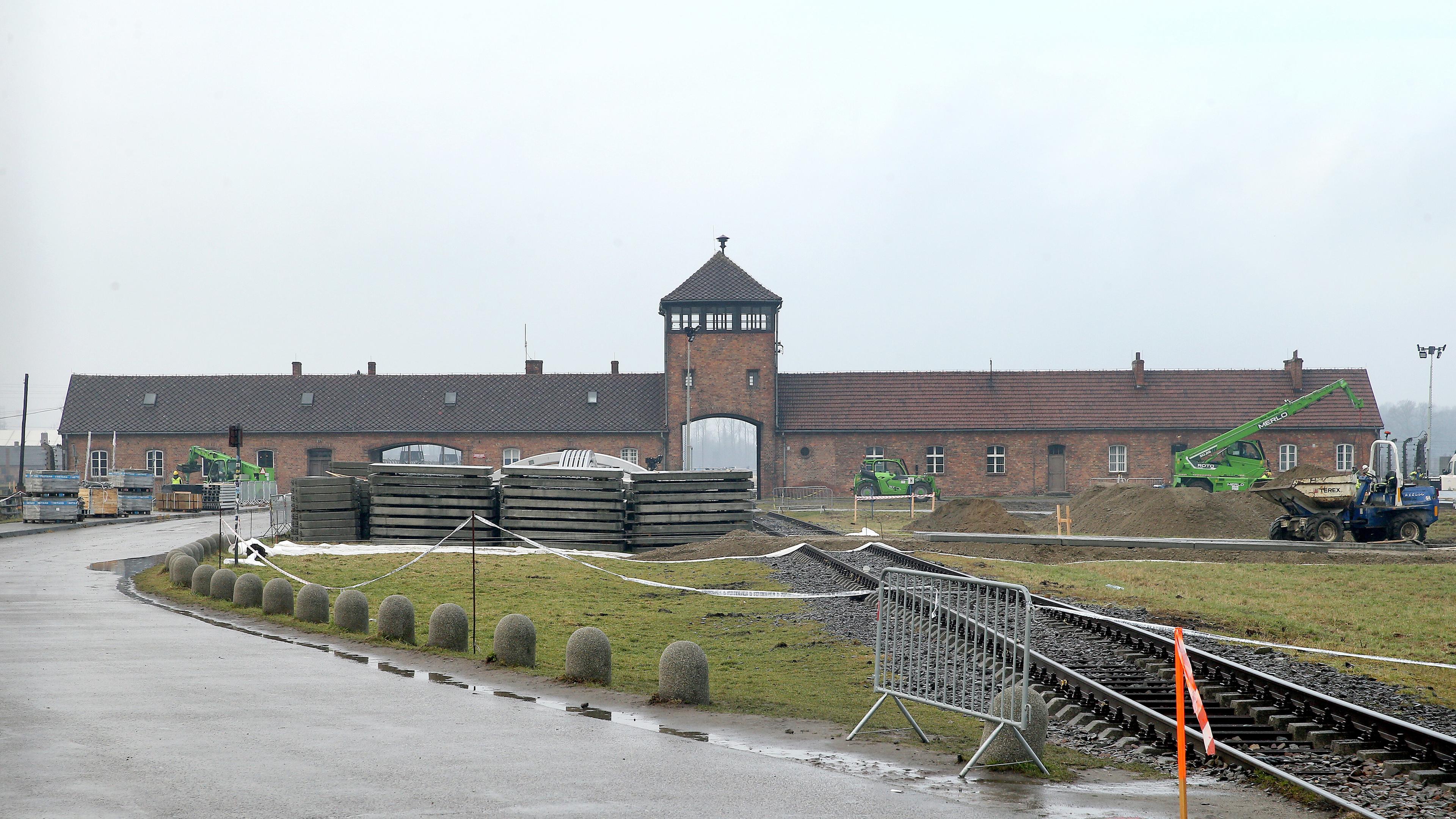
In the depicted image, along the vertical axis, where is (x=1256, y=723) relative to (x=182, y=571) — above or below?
below

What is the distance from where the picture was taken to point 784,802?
276 inches

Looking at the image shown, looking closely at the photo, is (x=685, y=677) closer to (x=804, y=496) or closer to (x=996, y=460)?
(x=804, y=496)

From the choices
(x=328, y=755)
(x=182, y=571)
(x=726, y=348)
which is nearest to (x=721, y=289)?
(x=726, y=348)

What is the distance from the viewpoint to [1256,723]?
31.0 feet

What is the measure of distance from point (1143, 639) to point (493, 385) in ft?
166

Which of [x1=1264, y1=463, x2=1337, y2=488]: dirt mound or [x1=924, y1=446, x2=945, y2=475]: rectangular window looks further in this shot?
[x1=924, y1=446, x2=945, y2=475]: rectangular window

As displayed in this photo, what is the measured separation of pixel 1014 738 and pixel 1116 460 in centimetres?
5028

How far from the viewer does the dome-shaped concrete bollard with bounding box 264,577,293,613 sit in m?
16.0

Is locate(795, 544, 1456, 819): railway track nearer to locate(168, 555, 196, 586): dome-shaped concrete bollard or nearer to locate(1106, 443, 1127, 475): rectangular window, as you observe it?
locate(168, 555, 196, 586): dome-shaped concrete bollard

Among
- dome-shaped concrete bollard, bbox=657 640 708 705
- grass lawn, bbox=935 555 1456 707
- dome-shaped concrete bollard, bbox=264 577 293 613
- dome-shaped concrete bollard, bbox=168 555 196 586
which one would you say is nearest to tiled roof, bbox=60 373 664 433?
grass lawn, bbox=935 555 1456 707

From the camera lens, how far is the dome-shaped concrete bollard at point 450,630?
12828 millimetres

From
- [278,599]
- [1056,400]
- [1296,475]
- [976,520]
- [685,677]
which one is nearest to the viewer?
[685,677]

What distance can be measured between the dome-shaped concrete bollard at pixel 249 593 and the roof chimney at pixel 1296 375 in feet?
171

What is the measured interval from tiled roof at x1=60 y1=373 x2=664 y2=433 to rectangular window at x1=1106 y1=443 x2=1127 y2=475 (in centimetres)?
2030
